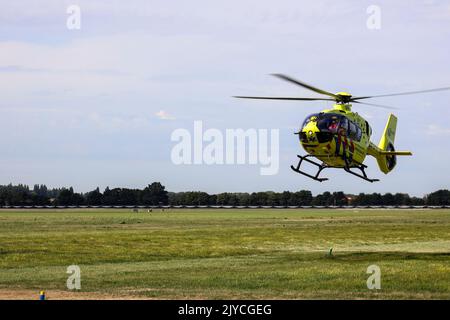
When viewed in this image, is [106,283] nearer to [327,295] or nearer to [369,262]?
[327,295]

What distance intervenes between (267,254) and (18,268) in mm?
16295

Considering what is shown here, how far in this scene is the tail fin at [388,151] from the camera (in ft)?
154

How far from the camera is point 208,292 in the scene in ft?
100

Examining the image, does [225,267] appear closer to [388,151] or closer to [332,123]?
[332,123]

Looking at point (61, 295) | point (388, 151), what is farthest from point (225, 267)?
point (388, 151)

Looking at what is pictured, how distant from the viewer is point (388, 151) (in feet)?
158

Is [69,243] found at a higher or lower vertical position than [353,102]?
lower

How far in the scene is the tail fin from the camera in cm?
4703

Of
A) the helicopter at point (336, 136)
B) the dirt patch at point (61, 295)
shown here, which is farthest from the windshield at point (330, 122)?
the dirt patch at point (61, 295)

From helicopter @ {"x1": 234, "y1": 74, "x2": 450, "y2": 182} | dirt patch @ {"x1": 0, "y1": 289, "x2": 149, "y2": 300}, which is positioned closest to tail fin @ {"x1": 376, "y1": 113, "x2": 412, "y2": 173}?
helicopter @ {"x1": 234, "y1": 74, "x2": 450, "y2": 182}

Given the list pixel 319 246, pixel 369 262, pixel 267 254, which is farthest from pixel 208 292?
pixel 319 246

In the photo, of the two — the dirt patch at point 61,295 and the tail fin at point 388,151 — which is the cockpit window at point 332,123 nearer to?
the tail fin at point 388,151

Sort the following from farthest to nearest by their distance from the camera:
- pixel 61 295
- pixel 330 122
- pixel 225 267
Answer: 1. pixel 225 267
2. pixel 330 122
3. pixel 61 295

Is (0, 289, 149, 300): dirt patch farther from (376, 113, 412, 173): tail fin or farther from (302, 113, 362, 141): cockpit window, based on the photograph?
(376, 113, 412, 173): tail fin
